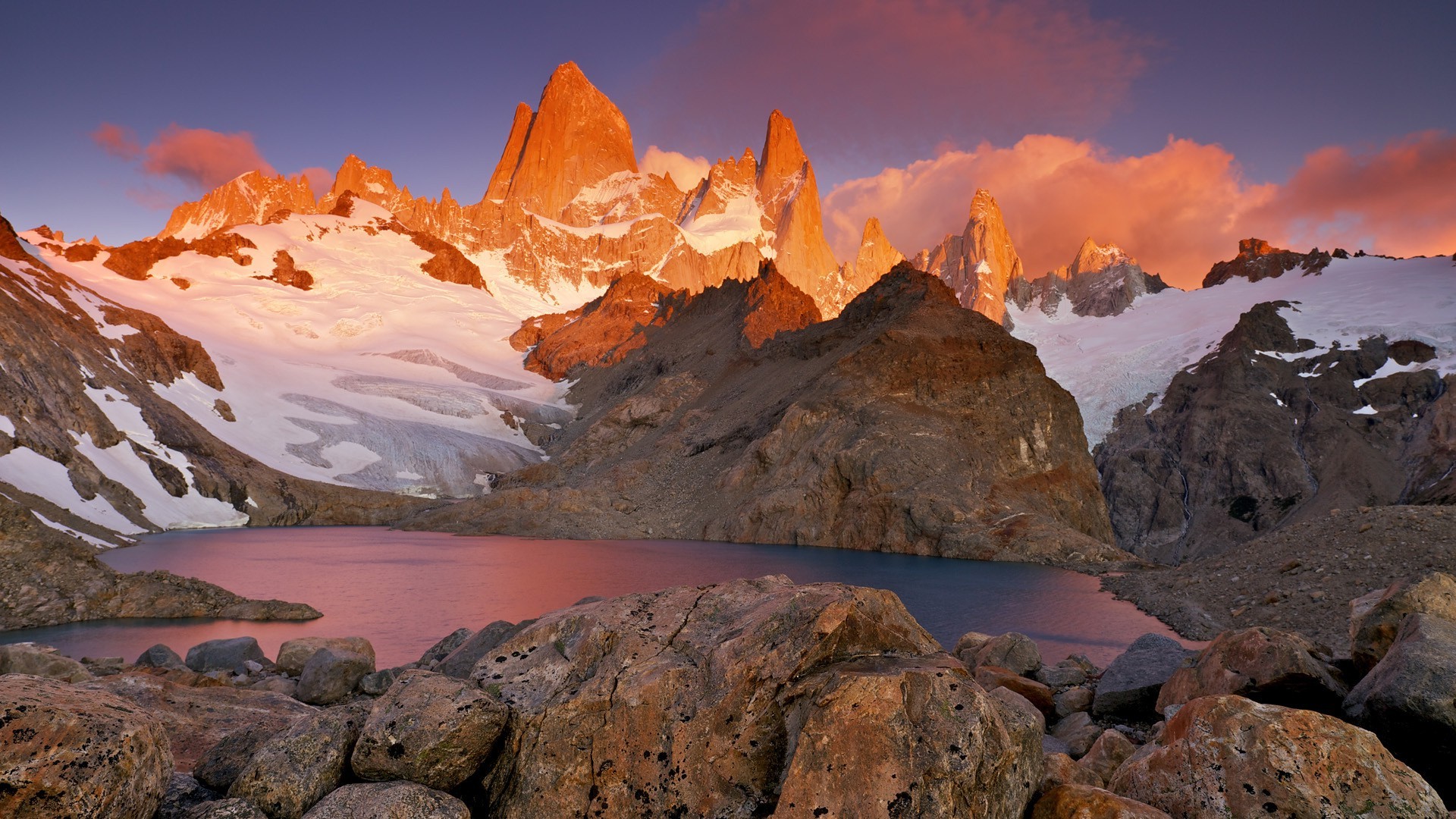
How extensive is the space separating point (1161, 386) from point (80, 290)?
188210 mm

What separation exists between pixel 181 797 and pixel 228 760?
78cm

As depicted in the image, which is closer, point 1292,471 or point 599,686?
point 599,686

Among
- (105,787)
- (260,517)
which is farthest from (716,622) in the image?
(260,517)

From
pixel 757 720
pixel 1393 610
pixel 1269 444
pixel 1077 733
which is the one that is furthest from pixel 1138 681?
pixel 1269 444

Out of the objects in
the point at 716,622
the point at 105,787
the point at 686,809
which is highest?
the point at 716,622

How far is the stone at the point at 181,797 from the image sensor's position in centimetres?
650

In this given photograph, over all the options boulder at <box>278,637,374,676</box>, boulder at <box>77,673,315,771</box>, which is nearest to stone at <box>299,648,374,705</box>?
boulder at <box>278,637,374,676</box>

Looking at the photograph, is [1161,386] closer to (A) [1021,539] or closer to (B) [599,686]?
(A) [1021,539]

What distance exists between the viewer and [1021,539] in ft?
201

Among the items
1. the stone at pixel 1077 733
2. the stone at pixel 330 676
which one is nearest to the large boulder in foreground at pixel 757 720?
the stone at pixel 1077 733

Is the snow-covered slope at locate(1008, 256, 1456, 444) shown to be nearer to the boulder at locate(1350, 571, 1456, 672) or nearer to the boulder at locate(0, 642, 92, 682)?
the boulder at locate(1350, 571, 1456, 672)

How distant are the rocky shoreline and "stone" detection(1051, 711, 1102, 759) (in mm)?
1337

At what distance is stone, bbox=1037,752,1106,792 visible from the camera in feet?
22.5

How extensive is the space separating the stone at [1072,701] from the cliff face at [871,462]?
1939 inches
